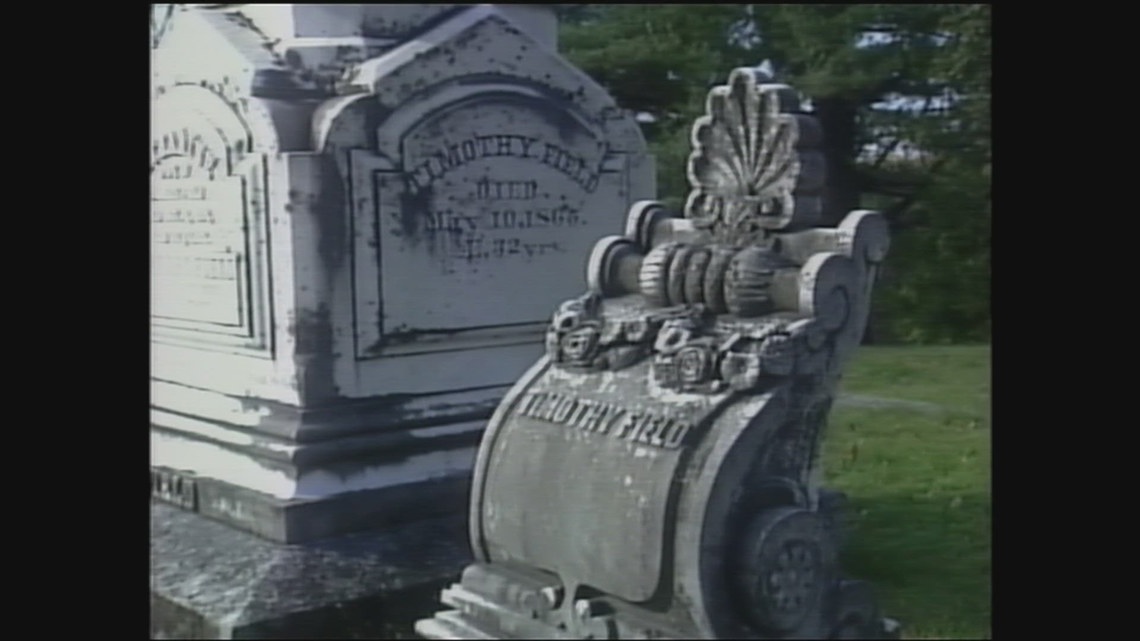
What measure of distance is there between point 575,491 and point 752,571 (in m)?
0.27

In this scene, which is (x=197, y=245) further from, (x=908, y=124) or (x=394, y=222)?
(x=908, y=124)

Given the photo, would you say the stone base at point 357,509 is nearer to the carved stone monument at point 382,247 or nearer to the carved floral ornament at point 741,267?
the carved stone monument at point 382,247

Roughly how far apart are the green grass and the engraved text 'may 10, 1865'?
0.94 meters

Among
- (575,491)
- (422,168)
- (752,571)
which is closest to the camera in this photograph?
(752,571)

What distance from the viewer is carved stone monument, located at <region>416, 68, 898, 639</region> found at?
1937mm

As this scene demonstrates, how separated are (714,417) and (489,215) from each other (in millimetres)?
498

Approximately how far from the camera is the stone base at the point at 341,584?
222cm

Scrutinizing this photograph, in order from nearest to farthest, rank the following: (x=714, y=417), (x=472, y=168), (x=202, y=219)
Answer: (x=714, y=417), (x=472, y=168), (x=202, y=219)

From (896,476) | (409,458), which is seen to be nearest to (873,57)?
(896,476)

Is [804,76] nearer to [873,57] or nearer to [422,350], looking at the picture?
[873,57]

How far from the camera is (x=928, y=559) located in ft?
6.52

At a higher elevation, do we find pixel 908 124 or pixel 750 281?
pixel 908 124

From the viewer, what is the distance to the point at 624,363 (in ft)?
6.81

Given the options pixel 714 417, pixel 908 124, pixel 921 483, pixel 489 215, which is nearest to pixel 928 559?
pixel 921 483
